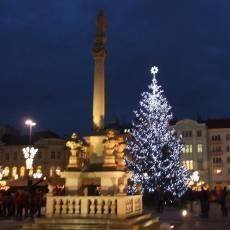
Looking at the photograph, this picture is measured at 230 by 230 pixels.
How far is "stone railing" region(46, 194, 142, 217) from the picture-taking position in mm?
16703

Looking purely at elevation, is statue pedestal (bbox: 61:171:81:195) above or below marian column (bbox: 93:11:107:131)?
below

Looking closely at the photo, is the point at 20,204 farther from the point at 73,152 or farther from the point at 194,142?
the point at 194,142

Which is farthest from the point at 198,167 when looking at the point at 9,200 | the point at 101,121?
the point at 101,121

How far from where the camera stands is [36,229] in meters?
17.0

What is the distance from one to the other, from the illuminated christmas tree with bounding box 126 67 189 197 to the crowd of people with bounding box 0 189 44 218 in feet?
41.1

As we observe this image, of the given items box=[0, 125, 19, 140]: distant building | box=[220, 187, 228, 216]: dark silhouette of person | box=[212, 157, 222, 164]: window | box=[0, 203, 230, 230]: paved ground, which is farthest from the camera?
box=[212, 157, 222, 164]: window

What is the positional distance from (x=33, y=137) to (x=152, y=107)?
2267 inches

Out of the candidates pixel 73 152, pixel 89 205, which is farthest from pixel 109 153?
pixel 89 205

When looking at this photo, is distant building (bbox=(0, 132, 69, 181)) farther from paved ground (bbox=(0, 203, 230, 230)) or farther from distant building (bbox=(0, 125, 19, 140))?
paved ground (bbox=(0, 203, 230, 230))

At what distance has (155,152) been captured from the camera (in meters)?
39.8

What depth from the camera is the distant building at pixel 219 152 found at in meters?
95.0

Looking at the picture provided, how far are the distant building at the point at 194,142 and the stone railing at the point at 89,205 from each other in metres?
79.2

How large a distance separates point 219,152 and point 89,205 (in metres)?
82.6

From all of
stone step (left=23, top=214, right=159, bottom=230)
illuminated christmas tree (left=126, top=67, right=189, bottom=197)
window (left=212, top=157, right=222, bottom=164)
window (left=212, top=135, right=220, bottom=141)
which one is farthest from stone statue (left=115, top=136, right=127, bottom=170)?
window (left=212, top=135, right=220, bottom=141)
